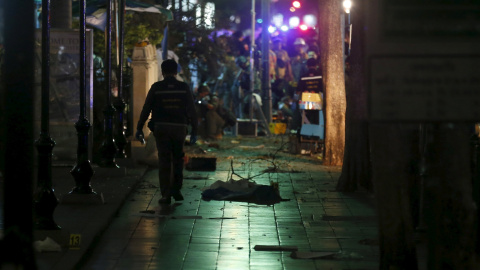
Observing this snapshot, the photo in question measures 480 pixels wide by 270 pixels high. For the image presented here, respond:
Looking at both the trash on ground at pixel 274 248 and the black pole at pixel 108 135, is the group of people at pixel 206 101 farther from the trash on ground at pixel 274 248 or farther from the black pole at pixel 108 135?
the trash on ground at pixel 274 248

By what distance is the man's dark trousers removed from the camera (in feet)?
41.3

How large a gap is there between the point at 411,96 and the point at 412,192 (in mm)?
4666

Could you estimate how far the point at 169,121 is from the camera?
1260 cm

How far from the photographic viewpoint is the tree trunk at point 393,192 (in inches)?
288

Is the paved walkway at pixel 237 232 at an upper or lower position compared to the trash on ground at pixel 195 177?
lower

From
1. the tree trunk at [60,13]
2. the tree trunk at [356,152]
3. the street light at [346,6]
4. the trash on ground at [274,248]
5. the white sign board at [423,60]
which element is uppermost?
the street light at [346,6]

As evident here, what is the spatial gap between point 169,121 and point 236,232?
2.70m

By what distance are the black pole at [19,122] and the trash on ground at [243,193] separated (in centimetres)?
679

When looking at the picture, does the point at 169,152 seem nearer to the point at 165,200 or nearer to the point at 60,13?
the point at 165,200

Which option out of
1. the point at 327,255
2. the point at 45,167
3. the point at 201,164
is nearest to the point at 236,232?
the point at 327,255

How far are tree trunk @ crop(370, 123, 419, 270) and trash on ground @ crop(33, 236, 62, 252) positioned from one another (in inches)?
123

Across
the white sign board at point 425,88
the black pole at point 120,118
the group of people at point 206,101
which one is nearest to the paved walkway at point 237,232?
the group of people at point 206,101

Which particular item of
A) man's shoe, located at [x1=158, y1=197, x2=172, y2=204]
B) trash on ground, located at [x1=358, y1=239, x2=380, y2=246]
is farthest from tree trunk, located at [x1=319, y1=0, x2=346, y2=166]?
trash on ground, located at [x1=358, y1=239, x2=380, y2=246]

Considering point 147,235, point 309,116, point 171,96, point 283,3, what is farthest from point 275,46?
point 147,235
